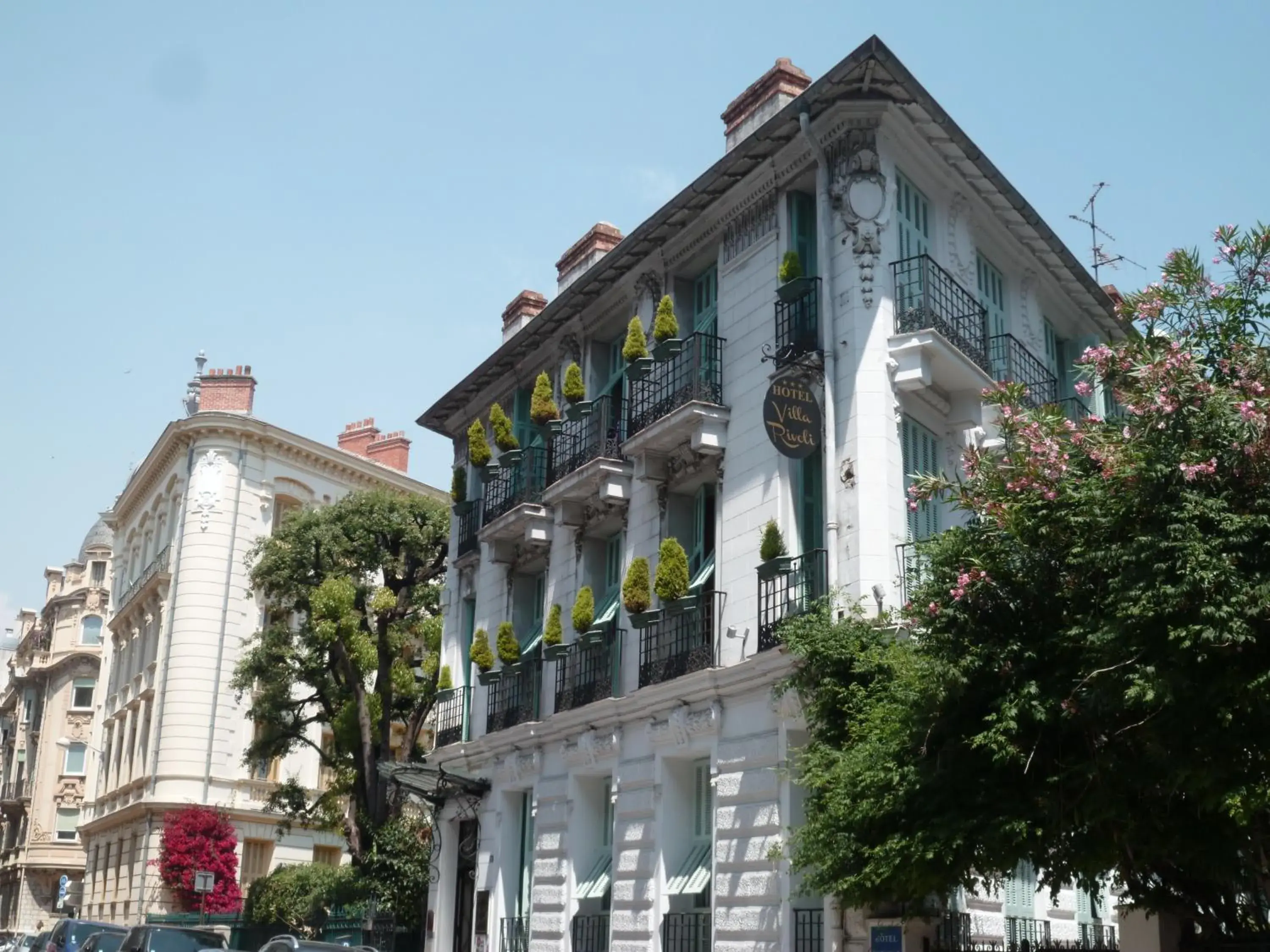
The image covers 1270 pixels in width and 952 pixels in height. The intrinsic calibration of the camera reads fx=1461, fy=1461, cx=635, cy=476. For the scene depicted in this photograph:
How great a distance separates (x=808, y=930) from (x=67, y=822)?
57.4 m

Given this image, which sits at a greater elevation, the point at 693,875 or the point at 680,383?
the point at 680,383

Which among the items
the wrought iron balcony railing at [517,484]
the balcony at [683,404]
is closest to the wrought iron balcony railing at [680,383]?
the balcony at [683,404]

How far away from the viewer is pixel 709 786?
20.8 meters

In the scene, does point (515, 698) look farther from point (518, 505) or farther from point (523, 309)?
point (523, 309)

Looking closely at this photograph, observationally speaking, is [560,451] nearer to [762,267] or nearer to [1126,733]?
[762,267]

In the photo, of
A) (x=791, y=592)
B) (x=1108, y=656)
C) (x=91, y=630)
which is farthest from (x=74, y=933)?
(x=91, y=630)

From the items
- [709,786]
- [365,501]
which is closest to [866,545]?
[709,786]

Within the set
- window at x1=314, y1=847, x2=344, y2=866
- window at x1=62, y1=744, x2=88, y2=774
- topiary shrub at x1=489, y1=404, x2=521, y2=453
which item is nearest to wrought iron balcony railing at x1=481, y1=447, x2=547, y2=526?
topiary shrub at x1=489, y1=404, x2=521, y2=453

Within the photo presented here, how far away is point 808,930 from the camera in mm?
17984

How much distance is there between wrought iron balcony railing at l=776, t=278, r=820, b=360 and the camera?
20.3 m

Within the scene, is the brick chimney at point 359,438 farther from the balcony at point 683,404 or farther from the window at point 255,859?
the balcony at point 683,404

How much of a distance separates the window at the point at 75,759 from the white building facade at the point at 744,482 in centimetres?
4511

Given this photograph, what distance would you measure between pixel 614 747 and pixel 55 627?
183ft

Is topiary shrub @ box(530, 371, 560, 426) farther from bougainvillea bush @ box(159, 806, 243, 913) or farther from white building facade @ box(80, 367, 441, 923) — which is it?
bougainvillea bush @ box(159, 806, 243, 913)
